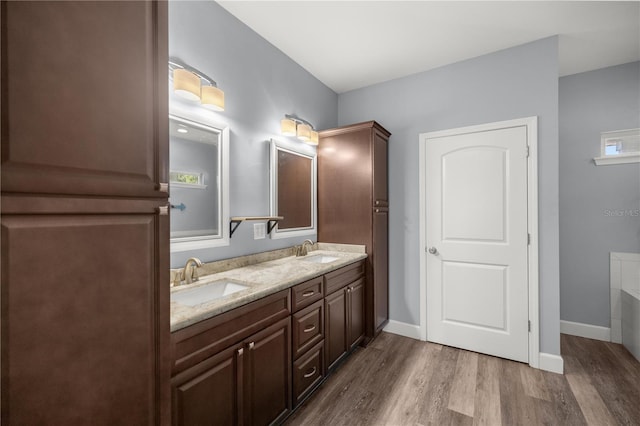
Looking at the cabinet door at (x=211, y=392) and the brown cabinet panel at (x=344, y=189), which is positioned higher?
the brown cabinet panel at (x=344, y=189)

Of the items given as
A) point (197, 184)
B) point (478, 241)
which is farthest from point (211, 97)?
point (478, 241)

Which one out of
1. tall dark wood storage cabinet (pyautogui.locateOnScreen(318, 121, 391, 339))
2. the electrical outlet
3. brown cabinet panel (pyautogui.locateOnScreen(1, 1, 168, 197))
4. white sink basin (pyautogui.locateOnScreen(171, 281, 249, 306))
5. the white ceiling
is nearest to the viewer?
brown cabinet panel (pyautogui.locateOnScreen(1, 1, 168, 197))

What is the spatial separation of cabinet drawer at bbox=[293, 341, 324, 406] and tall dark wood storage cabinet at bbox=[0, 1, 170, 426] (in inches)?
38.9

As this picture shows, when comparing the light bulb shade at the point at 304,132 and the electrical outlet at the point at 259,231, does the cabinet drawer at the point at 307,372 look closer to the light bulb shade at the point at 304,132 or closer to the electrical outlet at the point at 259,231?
the electrical outlet at the point at 259,231

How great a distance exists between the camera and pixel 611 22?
218 cm

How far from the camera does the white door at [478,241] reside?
2.47m

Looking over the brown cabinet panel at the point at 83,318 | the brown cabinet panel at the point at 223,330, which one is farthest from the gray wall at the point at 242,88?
the brown cabinet panel at the point at 83,318

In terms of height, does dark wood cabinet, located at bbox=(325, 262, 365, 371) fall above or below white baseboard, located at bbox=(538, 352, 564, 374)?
above

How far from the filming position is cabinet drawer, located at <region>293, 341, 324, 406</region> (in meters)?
1.77

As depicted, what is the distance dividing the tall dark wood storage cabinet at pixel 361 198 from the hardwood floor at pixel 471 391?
552 millimetres

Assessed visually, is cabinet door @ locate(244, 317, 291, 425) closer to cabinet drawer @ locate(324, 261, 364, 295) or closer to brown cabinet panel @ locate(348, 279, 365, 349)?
cabinet drawer @ locate(324, 261, 364, 295)

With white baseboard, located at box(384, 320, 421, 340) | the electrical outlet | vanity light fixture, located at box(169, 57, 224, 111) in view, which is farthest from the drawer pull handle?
vanity light fixture, located at box(169, 57, 224, 111)

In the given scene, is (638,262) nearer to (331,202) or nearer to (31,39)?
(331,202)

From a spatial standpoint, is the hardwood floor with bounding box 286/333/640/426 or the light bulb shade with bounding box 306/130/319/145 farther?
the light bulb shade with bounding box 306/130/319/145
